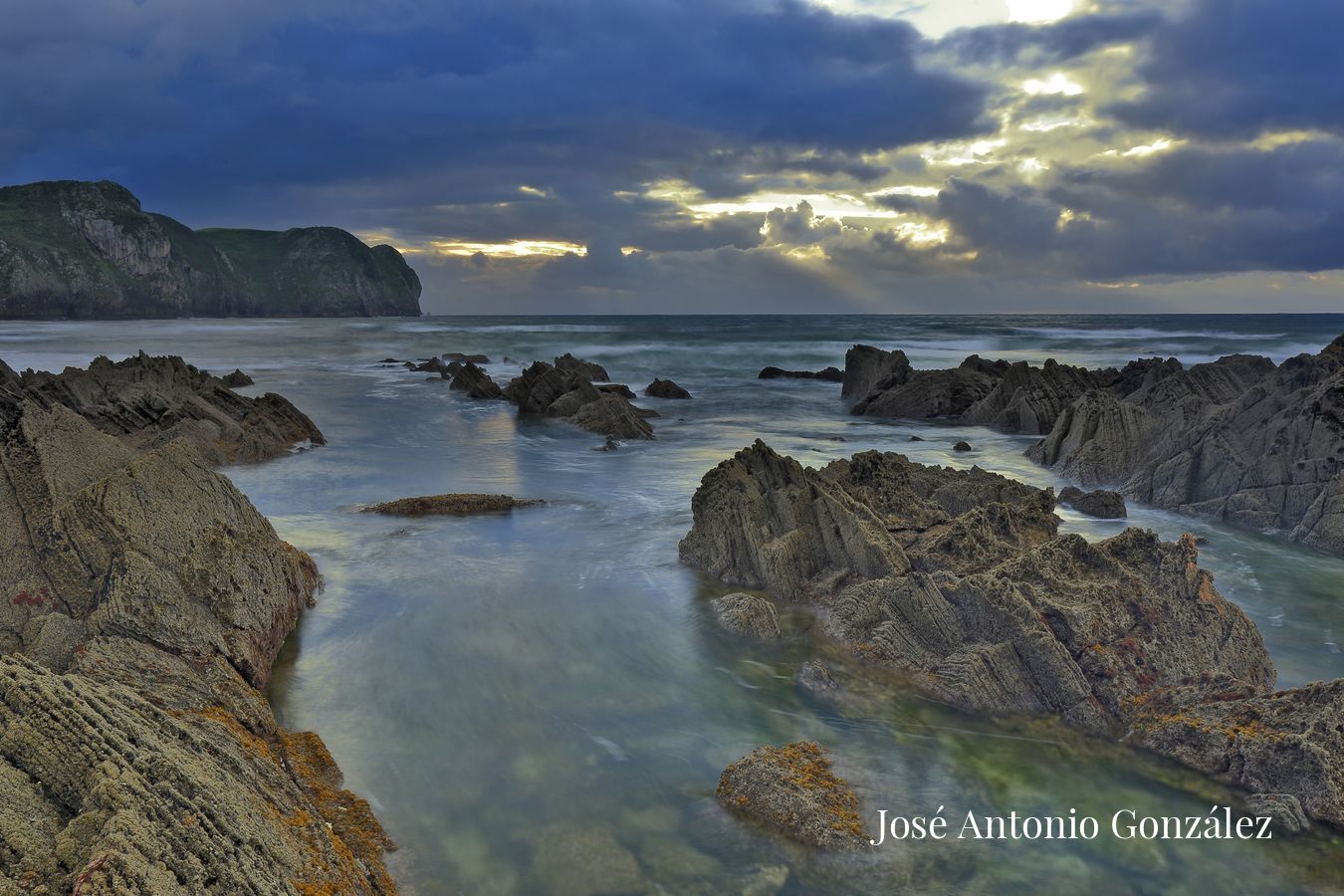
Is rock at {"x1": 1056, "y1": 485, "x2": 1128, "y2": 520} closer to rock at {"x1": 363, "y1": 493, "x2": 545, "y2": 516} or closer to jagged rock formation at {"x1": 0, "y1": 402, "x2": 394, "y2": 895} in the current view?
rock at {"x1": 363, "y1": 493, "x2": 545, "y2": 516}

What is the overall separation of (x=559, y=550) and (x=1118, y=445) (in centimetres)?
1069

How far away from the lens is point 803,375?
39.9 m

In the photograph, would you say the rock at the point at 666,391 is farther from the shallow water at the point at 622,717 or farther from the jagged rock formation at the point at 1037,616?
the jagged rock formation at the point at 1037,616

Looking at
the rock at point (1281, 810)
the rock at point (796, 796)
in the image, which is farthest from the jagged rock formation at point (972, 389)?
the rock at point (796, 796)

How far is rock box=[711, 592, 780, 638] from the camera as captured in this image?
7.93m

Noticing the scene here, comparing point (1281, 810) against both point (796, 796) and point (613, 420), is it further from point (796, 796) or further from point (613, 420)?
point (613, 420)

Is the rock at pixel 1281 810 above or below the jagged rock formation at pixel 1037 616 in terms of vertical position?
below

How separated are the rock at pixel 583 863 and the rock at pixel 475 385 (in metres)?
25.3

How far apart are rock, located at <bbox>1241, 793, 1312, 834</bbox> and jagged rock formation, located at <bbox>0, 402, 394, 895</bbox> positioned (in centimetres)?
512

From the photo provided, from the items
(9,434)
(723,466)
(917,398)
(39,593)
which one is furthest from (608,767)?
(917,398)

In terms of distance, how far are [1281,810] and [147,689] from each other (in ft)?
22.1

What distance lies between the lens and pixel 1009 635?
659cm

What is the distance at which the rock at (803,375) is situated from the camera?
126 ft

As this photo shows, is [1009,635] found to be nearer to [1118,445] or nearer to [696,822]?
[696,822]
